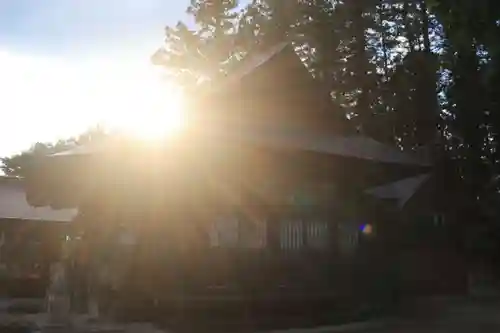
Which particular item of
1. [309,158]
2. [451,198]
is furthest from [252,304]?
[451,198]

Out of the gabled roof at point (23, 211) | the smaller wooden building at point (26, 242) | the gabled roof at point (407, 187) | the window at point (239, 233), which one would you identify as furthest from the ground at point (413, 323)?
the gabled roof at point (23, 211)

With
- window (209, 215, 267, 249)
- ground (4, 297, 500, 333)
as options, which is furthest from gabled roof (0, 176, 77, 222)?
window (209, 215, 267, 249)

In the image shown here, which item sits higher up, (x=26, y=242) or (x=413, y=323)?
(x=26, y=242)

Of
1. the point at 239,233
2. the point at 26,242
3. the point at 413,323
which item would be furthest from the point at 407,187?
the point at 26,242

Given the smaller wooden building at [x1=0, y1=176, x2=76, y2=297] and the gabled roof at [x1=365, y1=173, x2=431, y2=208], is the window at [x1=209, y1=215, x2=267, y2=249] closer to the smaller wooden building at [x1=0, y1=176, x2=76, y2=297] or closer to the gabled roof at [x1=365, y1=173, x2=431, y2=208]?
the smaller wooden building at [x1=0, y1=176, x2=76, y2=297]

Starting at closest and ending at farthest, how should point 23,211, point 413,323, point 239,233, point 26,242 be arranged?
point 413,323 → point 239,233 → point 26,242 → point 23,211

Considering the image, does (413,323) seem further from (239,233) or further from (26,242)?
(26,242)

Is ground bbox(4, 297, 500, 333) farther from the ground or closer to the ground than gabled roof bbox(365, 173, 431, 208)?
closer to the ground

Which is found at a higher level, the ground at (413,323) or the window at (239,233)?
the window at (239,233)

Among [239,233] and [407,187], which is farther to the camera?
[407,187]

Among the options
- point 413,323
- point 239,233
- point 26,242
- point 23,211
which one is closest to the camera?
point 413,323

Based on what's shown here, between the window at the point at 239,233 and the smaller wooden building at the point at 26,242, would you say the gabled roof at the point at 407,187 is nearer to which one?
the window at the point at 239,233

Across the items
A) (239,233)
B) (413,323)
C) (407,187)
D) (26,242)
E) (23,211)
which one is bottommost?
(413,323)

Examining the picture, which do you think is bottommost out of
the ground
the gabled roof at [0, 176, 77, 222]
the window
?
the ground
